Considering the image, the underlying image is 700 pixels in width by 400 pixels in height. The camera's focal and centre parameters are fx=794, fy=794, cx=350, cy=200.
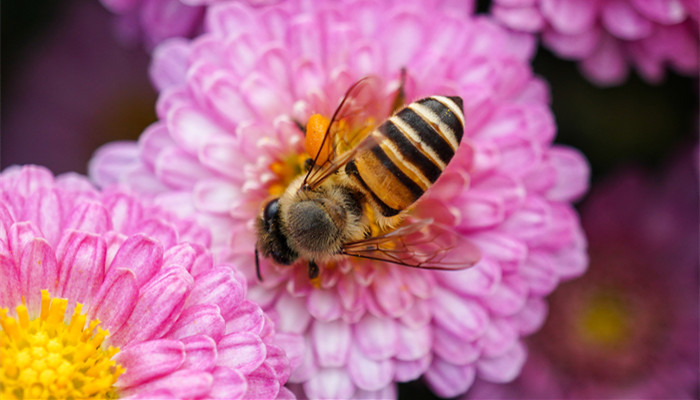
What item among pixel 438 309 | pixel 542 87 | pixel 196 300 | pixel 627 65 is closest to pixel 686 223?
pixel 627 65

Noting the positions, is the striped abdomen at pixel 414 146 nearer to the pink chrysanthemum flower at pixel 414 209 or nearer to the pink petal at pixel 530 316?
the pink chrysanthemum flower at pixel 414 209

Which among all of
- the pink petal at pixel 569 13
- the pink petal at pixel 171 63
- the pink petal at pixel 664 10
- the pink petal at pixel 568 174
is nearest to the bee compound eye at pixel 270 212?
the pink petal at pixel 171 63

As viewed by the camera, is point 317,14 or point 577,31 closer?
point 317,14

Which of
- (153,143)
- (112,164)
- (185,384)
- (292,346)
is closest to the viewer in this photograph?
(185,384)

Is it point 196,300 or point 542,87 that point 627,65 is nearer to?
point 542,87

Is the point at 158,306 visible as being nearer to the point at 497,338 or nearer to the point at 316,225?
the point at 316,225

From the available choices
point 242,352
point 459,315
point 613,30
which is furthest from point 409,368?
point 613,30
